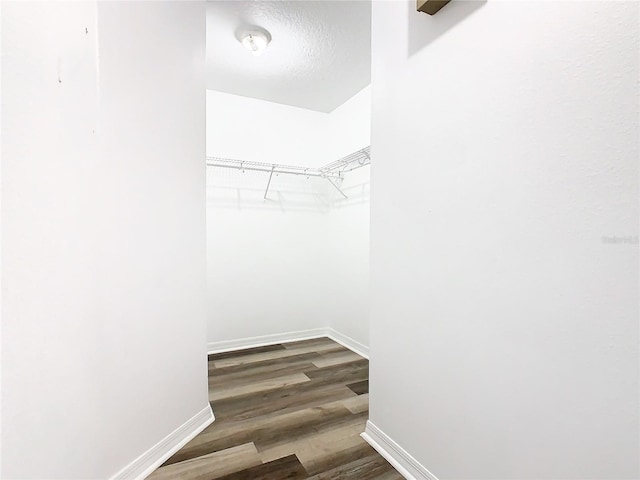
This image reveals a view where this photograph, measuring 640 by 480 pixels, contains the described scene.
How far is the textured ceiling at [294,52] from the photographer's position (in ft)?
6.16

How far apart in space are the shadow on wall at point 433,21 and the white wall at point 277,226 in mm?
1468

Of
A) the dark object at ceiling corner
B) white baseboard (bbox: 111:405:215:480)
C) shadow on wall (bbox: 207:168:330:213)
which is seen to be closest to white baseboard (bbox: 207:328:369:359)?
white baseboard (bbox: 111:405:215:480)

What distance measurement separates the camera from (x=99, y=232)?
1135mm

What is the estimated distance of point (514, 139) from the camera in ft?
3.07

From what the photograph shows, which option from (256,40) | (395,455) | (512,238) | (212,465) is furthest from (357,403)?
(256,40)

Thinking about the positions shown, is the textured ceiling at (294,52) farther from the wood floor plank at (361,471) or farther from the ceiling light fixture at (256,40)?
the wood floor plank at (361,471)

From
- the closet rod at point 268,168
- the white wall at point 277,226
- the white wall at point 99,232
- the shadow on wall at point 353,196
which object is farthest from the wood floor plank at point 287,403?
the closet rod at point 268,168

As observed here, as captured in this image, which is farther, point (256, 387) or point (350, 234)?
point (350, 234)

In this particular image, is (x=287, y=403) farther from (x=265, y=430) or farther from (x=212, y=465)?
(x=212, y=465)

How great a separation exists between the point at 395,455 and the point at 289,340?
6.39 feet

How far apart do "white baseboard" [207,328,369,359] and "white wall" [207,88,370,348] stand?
0.05 meters

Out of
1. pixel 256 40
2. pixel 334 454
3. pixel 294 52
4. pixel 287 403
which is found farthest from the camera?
pixel 294 52

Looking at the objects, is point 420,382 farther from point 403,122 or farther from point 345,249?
point 345,249

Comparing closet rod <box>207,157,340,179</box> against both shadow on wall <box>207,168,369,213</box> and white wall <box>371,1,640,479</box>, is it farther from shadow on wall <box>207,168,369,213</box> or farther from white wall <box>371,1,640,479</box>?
white wall <box>371,1,640,479</box>
